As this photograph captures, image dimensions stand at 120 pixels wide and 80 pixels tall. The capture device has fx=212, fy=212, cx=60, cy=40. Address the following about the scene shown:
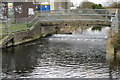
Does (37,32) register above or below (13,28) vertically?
below

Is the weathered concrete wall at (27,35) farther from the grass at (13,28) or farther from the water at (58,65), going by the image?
the water at (58,65)

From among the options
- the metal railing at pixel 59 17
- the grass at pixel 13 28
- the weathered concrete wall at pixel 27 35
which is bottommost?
the weathered concrete wall at pixel 27 35

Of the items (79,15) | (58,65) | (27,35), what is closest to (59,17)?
(79,15)

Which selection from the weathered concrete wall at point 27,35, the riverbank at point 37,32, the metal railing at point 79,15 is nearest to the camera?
the weathered concrete wall at point 27,35

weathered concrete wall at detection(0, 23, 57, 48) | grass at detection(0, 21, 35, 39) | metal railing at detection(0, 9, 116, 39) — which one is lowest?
weathered concrete wall at detection(0, 23, 57, 48)

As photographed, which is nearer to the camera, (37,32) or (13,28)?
(13,28)

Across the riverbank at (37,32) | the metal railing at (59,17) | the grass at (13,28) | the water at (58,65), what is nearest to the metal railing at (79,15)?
the metal railing at (59,17)

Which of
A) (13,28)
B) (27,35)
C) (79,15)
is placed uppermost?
(79,15)

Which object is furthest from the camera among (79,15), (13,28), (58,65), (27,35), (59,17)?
(59,17)

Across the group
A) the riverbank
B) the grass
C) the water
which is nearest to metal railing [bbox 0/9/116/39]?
the grass

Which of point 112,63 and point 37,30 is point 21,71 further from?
point 37,30

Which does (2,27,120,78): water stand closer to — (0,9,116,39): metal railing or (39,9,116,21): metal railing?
(0,9,116,39): metal railing

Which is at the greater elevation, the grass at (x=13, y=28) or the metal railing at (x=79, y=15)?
the metal railing at (x=79, y=15)

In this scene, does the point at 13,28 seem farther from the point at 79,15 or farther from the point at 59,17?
the point at 79,15
